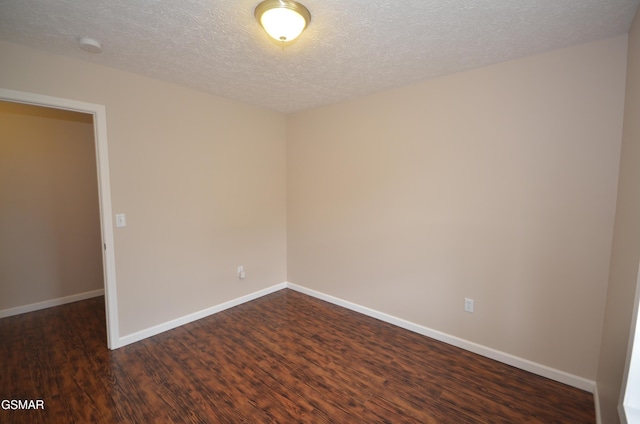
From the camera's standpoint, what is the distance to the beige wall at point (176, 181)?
2344 millimetres

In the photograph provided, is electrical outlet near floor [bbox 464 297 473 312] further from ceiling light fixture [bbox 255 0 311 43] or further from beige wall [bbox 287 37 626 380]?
ceiling light fixture [bbox 255 0 311 43]

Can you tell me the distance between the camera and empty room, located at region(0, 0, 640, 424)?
1.74m

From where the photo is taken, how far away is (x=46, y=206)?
10.9ft

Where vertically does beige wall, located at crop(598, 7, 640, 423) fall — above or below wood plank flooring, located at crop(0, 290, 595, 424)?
above

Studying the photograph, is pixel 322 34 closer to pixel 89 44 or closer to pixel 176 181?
pixel 89 44

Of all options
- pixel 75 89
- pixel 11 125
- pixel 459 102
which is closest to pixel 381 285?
pixel 459 102

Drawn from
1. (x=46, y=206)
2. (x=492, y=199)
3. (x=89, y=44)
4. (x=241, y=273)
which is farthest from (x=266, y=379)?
(x=46, y=206)

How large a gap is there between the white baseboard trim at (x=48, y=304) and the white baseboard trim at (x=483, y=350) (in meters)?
3.25

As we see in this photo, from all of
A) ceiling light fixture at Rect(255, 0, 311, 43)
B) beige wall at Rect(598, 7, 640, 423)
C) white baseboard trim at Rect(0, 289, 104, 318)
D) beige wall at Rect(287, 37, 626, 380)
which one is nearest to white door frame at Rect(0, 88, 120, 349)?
white baseboard trim at Rect(0, 289, 104, 318)

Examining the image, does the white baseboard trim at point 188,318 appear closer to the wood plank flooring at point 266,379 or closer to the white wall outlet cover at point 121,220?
the wood plank flooring at point 266,379

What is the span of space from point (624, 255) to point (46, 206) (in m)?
5.29

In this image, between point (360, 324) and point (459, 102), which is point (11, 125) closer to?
point (360, 324)

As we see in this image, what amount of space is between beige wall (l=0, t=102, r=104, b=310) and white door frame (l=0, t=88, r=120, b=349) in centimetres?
142

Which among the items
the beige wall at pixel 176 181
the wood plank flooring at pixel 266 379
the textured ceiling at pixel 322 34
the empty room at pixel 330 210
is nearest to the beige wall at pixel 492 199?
the empty room at pixel 330 210
